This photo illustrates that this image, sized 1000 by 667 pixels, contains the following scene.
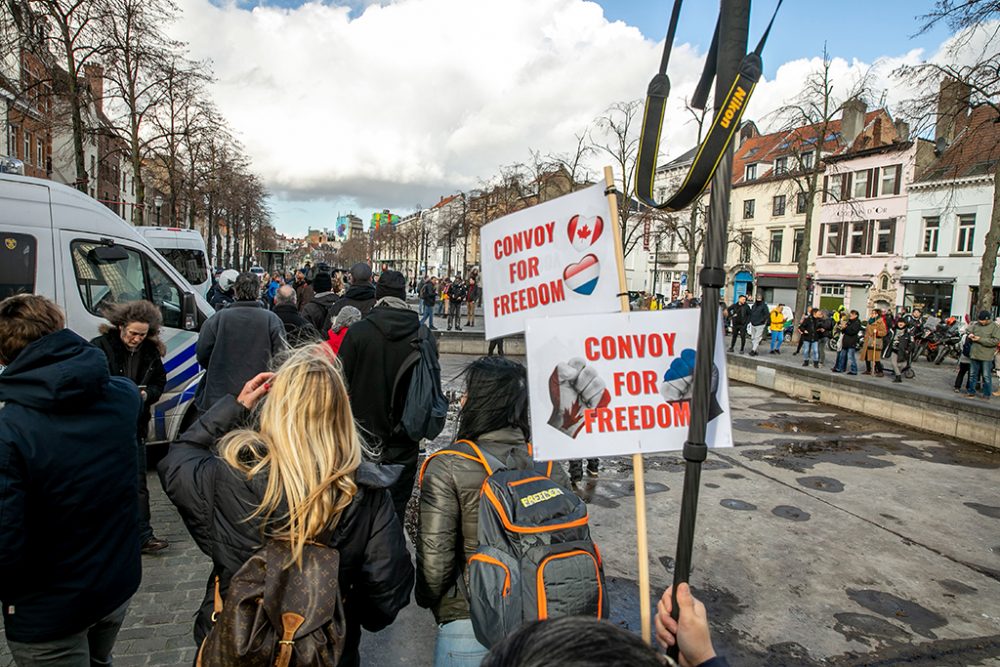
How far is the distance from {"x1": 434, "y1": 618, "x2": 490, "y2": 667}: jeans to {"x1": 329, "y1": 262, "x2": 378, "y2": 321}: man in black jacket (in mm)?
4324

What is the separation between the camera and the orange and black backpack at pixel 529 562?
1868 millimetres

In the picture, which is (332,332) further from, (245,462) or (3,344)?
(245,462)

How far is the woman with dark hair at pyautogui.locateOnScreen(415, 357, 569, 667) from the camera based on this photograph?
7.36 ft

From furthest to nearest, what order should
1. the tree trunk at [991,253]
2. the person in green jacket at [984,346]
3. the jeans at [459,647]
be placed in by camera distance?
the tree trunk at [991,253] < the person in green jacket at [984,346] < the jeans at [459,647]

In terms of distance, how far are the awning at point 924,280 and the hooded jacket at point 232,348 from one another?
126 feet

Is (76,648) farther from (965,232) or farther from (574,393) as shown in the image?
(965,232)

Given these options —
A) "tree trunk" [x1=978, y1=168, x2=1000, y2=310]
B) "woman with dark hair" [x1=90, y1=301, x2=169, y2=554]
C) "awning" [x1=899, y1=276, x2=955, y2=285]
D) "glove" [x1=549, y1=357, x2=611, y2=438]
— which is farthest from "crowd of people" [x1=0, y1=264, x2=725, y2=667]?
"awning" [x1=899, y1=276, x2=955, y2=285]

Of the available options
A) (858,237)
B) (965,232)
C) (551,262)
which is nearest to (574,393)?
(551,262)

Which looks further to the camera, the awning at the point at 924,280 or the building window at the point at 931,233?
the building window at the point at 931,233

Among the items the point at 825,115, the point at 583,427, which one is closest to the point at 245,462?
the point at 583,427

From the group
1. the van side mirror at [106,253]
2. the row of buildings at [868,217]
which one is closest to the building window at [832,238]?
the row of buildings at [868,217]

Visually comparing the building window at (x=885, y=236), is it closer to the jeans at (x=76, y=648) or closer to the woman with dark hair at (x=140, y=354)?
the woman with dark hair at (x=140, y=354)

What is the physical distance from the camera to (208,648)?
168 cm

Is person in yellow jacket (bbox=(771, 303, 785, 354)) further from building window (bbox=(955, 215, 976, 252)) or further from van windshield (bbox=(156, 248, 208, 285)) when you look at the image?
van windshield (bbox=(156, 248, 208, 285))
